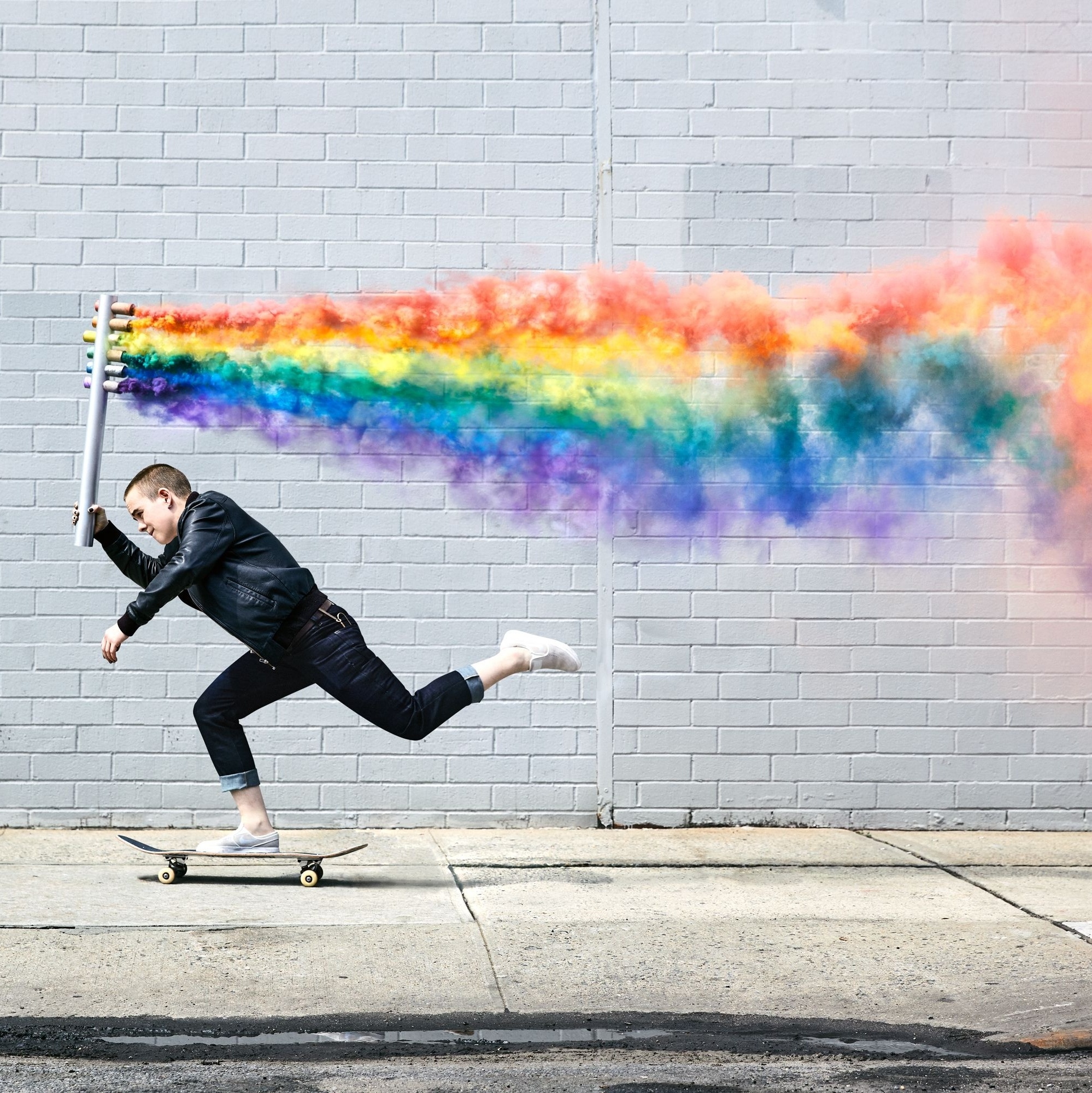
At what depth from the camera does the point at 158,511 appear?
578 centimetres

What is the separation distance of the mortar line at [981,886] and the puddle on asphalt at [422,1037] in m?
2.01

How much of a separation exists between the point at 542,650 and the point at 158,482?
1797 mm

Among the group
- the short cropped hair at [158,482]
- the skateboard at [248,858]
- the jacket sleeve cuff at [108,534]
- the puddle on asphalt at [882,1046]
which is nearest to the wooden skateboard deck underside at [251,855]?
the skateboard at [248,858]

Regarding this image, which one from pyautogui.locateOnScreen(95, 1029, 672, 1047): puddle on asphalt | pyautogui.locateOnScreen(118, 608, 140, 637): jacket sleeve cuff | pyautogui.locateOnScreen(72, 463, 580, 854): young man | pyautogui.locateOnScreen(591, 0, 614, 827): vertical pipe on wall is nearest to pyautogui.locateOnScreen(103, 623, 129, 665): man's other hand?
pyautogui.locateOnScreen(118, 608, 140, 637): jacket sleeve cuff

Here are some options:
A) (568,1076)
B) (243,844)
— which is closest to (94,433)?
(243,844)

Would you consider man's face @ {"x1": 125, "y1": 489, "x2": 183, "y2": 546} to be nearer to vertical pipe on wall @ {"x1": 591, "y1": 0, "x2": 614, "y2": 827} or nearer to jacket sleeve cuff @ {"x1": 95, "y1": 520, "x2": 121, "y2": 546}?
jacket sleeve cuff @ {"x1": 95, "y1": 520, "x2": 121, "y2": 546}

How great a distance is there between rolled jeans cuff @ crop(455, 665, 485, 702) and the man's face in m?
Result: 1.37

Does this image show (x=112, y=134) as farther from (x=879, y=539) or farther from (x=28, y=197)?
(x=879, y=539)

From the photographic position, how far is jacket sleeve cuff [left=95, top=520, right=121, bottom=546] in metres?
5.77

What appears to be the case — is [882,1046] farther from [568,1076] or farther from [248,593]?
[248,593]

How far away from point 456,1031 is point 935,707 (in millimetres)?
4041

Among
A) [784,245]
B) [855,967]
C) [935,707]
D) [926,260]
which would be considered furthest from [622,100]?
[855,967]

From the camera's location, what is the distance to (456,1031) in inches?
159

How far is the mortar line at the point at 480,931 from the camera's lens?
14.3 feet
